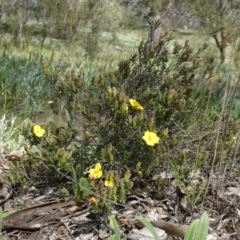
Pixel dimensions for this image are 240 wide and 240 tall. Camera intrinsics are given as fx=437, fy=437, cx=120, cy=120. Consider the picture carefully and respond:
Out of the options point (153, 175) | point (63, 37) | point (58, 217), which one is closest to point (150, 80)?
point (153, 175)

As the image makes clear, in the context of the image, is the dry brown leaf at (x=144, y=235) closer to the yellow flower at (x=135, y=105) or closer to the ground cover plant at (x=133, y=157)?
the ground cover plant at (x=133, y=157)

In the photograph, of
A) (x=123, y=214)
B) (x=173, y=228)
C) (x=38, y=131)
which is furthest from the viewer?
(x=38, y=131)

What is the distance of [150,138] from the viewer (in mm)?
1770

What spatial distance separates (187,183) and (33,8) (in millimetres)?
12154

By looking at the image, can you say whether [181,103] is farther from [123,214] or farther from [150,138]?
[123,214]

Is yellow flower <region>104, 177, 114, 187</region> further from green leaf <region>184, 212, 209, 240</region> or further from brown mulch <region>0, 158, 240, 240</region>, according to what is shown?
green leaf <region>184, 212, 209, 240</region>

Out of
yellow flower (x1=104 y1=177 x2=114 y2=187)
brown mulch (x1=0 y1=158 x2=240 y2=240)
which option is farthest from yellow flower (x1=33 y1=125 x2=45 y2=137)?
yellow flower (x1=104 y1=177 x2=114 y2=187)

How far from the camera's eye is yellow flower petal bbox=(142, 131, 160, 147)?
1.75 meters

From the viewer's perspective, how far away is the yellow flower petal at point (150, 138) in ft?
5.75

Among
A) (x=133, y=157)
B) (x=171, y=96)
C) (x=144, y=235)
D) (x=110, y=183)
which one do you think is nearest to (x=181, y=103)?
(x=171, y=96)

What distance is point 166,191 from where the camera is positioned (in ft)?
6.44

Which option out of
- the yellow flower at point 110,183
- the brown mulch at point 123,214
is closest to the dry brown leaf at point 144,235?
the brown mulch at point 123,214

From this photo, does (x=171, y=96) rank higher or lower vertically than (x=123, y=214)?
higher

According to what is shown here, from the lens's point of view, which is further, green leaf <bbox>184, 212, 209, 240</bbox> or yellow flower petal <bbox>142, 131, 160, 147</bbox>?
yellow flower petal <bbox>142, 131, 160, 147</bbox>
